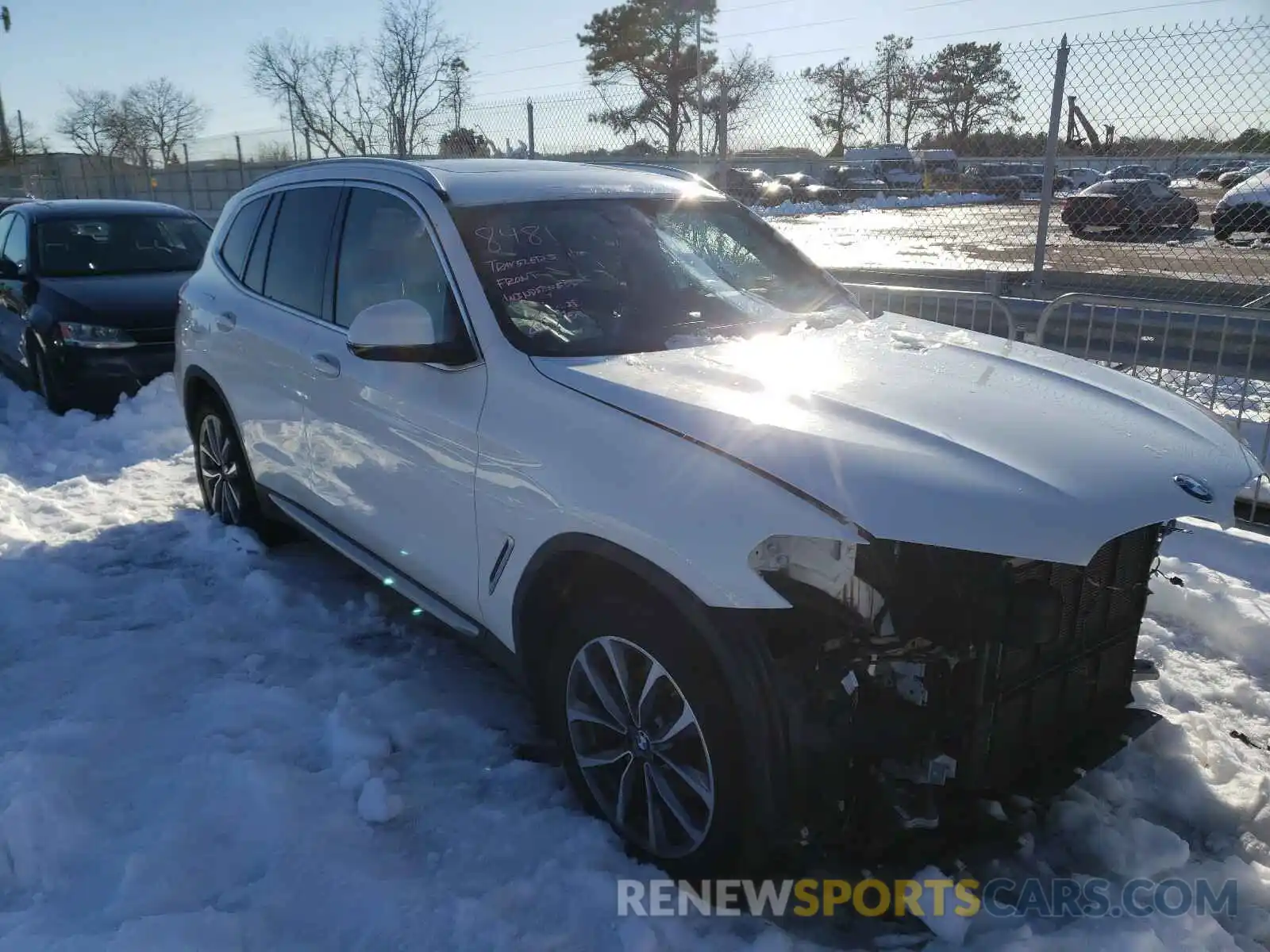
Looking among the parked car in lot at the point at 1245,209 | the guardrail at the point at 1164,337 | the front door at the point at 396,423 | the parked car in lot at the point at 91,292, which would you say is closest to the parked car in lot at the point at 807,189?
the parked car in lot at the point at 1245,209

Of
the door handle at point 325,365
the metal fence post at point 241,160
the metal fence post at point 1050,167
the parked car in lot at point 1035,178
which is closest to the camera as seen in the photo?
the door handle at point 325,365

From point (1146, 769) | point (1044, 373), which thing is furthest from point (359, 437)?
point (1146, 769)

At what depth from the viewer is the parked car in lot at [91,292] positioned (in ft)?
24.7

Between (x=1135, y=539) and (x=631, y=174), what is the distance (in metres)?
2.37

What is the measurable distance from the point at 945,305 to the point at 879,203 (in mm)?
3969

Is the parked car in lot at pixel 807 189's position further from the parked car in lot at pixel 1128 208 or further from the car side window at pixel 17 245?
the car side window at pixel 17 245

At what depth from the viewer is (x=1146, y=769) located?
3105mm

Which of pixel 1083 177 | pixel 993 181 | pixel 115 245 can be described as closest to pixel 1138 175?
pixel 1083 177

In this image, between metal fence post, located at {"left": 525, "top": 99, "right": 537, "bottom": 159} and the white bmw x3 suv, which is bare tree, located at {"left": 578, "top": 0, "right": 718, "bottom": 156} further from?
the white bmw x3 suv

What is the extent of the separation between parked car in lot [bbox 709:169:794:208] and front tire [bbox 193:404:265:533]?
251 inches

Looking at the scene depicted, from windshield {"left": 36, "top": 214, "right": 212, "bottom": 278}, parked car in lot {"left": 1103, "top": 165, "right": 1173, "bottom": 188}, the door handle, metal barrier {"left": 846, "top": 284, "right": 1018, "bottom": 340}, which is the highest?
parked car in lot {"left": 1103, "top": 165, "right": 1173, "bottom": 188}

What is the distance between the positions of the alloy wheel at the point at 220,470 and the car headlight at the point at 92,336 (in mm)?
2804

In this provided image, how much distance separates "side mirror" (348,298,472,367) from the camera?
2971 millimetres

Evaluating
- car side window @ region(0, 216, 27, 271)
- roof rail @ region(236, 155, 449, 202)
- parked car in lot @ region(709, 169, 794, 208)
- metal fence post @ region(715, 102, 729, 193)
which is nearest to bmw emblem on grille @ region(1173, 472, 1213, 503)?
roof rail @ region(236, 155, 449, 202)
